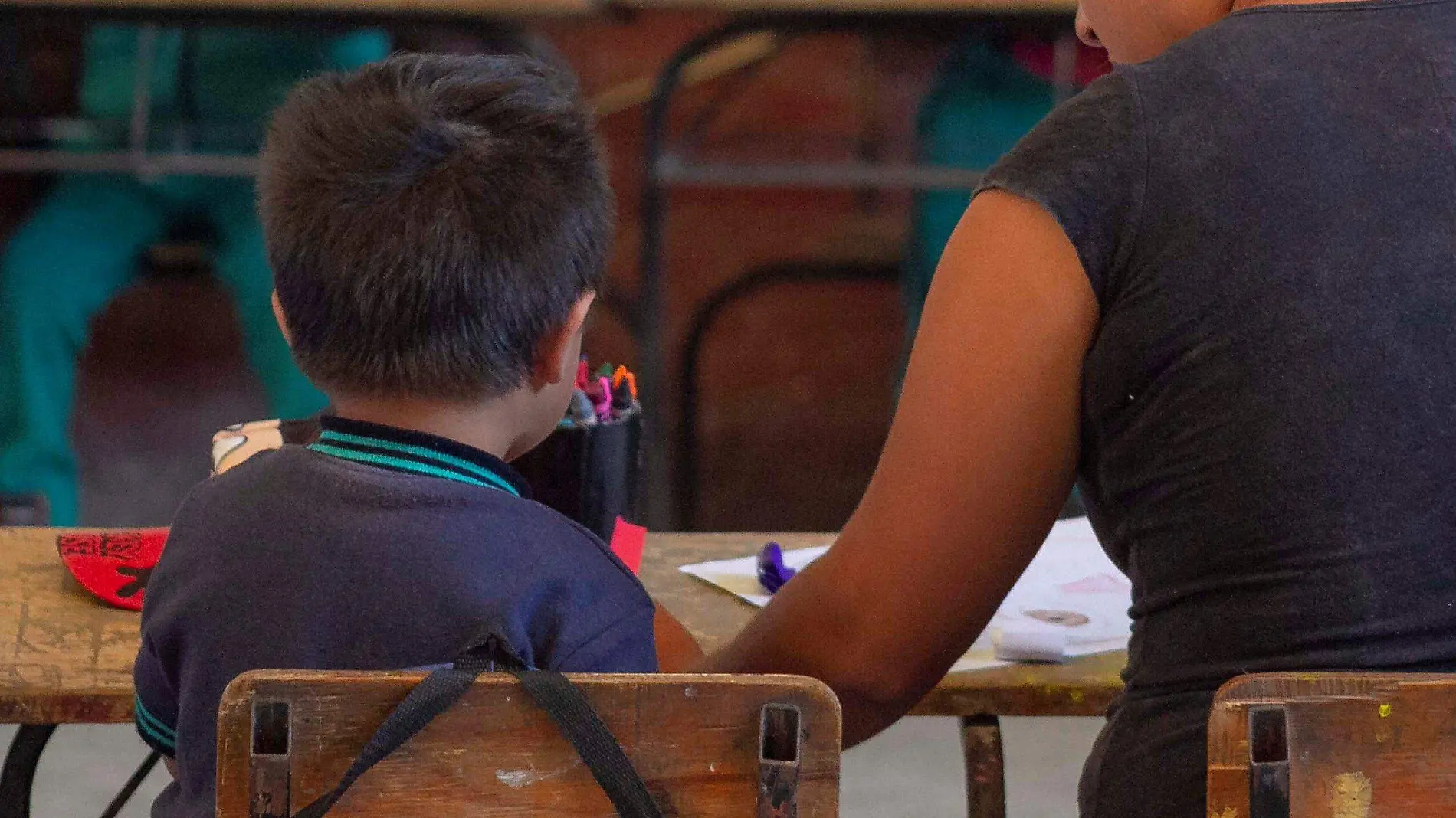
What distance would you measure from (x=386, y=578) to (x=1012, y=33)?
230 cm

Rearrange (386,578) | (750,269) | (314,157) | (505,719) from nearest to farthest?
(505,719) < (386,578) < (314,157) < (750,269)

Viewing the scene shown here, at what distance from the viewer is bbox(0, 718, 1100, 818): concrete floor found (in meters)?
2.53

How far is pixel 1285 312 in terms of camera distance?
2.76ft

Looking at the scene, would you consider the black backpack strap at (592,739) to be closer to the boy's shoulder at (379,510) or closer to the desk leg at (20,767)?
the boy's shoulder at (379,510)

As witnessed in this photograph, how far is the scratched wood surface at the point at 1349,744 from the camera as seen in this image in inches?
30.3

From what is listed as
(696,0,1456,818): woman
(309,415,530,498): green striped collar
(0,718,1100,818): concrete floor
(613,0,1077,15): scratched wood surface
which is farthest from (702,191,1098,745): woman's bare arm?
(613,0,1077,15): scratched wood surface

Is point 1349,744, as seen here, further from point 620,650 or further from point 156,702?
point 156,702

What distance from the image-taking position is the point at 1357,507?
0.85 m

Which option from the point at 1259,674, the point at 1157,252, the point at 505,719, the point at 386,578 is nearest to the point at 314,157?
the point at 386,578

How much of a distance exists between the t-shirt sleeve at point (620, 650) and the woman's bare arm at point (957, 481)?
3.7 inches

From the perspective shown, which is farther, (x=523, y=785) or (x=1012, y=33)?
(x=1012, y=33)

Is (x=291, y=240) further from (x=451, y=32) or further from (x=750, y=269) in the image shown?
(x=750, y=269)

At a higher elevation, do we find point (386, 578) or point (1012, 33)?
point (1012, 33)

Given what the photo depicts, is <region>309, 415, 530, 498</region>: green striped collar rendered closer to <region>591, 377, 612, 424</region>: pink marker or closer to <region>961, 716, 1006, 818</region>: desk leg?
<region>591, 377, 612, 424</region>: pink marker
